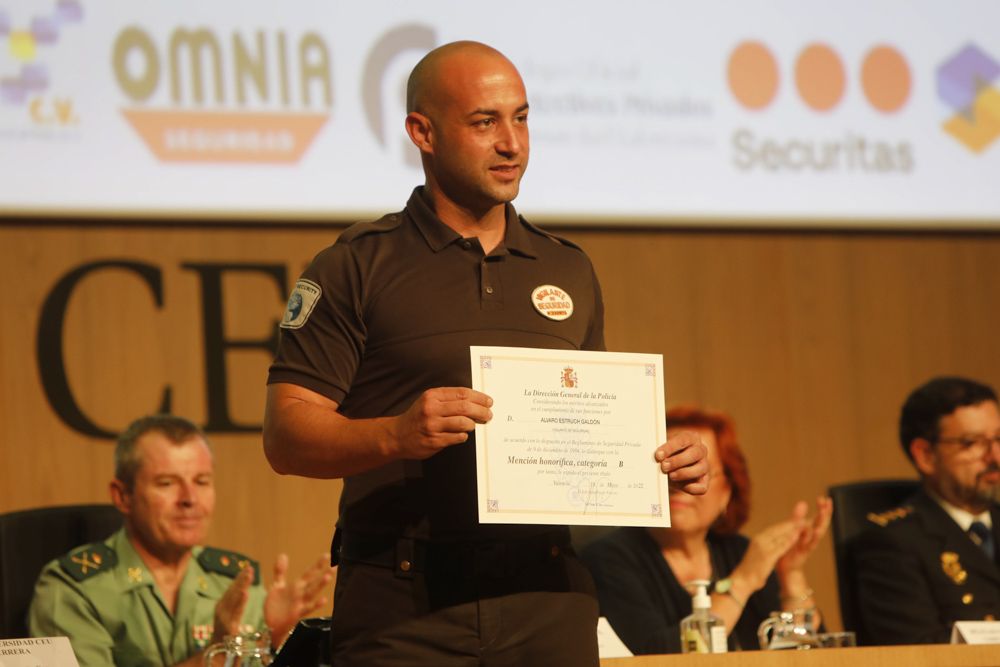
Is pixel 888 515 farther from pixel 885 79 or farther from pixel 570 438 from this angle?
pixel 570 438

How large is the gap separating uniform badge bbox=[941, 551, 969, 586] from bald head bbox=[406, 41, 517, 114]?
232cm

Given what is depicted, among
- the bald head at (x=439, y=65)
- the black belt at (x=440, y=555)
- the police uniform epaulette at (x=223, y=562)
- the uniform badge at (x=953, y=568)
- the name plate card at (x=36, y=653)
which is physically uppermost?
the bald head at (x=439, y=65)

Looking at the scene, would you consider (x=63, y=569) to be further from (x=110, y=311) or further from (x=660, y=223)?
(x=660, y=223)

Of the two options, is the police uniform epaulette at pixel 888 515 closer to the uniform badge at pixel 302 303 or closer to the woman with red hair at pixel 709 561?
the woman with red hair at pixel 709 561

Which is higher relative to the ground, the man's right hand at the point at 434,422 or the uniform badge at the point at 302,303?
the uniform badge at the point at 302,303

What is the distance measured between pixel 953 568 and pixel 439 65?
2.40 meters

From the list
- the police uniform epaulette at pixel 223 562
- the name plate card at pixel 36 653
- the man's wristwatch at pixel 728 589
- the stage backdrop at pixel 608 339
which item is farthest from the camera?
the stage backdrop at pixel 608 339

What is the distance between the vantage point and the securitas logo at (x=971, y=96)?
17.4ft

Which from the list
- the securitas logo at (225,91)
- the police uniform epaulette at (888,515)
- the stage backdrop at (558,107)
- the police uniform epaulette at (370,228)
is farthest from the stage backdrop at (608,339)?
the police uniform epaulette at (370,228)

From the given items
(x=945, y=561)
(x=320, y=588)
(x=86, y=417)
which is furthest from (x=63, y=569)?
(x=945, y=561)

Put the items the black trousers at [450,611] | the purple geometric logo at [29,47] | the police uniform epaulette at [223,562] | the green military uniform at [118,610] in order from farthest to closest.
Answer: the purple geometric logo at [29,47]
the police uniform epaulette at [223,562]
the green military uniform at [118,610]
the black trousers at [450,611]

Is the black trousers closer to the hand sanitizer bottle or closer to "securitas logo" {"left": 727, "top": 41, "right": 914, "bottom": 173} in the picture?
the hand sanitizer bottle

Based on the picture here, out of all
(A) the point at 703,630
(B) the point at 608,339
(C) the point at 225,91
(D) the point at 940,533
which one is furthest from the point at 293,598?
(B) the point at 608,339

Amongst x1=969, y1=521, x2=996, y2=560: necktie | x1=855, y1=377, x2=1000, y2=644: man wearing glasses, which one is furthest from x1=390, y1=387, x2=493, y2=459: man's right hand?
x1=969, y1=521, x2=996, y2=560: necktie
